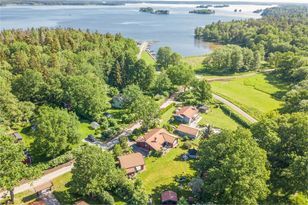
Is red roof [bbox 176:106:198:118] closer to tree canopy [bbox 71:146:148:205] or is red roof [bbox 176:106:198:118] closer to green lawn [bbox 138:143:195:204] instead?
green lawn [bbox 138:143:195:204]

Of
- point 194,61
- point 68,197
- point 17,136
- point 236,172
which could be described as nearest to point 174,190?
point 236,172

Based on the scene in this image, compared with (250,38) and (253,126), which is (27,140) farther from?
(250,38)

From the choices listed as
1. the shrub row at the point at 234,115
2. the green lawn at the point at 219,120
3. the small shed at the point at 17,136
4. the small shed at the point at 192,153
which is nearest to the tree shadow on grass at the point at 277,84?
the shrub row at the point at 234,115

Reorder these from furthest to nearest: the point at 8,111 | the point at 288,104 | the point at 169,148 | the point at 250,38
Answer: the point at 250,38 < the point at 288,104 < the point at 8,111 < the point at 169,148

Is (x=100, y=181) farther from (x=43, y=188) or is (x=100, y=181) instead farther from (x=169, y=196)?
(x=169, y=196)

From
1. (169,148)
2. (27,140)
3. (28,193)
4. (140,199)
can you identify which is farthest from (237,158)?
(27,140)

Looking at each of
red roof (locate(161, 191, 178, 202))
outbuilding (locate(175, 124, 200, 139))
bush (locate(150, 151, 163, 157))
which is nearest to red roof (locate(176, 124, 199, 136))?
outbuilding (locate(175, 124, 200, 139))

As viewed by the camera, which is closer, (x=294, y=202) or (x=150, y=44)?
(x=294, y=202)

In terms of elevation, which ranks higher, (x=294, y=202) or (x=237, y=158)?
(x=237, y=158)

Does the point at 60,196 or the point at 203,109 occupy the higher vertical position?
the point at 203,109
